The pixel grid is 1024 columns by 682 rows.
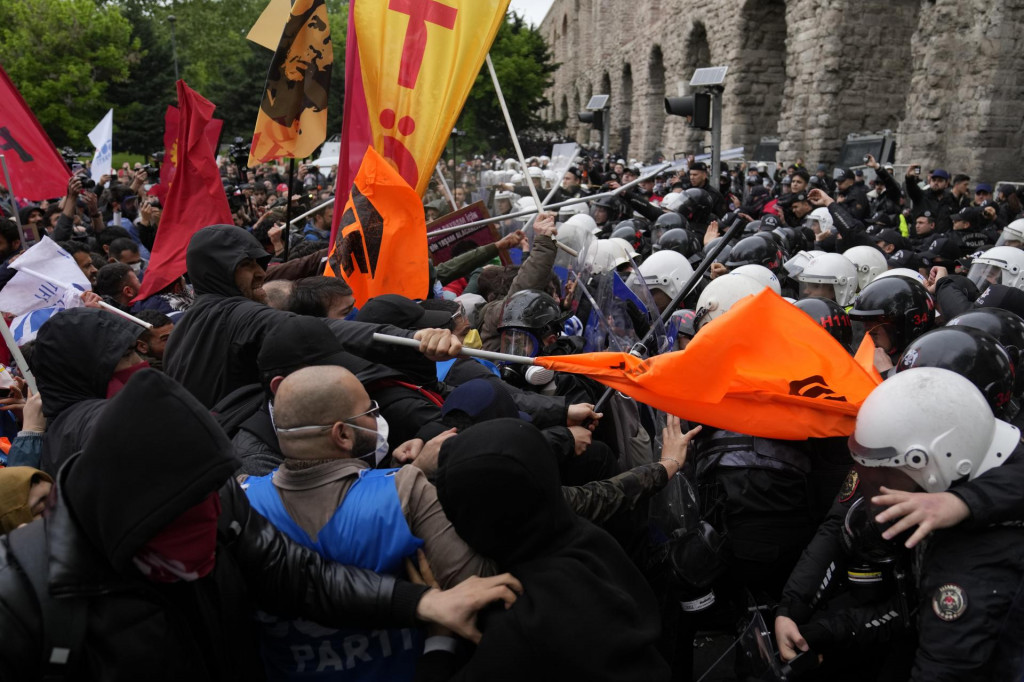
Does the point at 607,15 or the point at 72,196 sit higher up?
the point at 607,15

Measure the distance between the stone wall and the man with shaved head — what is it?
1392 cm

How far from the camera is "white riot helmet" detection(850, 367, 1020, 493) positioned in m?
2.17

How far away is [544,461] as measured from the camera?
5.98 feet

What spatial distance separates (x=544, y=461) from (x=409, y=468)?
0.49 metres

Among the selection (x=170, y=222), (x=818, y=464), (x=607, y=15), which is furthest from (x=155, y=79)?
(x=818, y=464)

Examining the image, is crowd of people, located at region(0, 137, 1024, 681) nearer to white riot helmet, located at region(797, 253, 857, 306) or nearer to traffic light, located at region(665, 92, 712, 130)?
white riot helmet, located at region(797, 253, 857, 306)

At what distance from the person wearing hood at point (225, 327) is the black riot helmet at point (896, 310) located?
2.12m

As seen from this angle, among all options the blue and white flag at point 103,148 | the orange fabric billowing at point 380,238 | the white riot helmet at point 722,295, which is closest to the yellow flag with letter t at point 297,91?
the orange fabric billowing at point 380,238

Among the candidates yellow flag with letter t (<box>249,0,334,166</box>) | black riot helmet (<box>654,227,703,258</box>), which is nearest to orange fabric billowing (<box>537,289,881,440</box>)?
yellow flag with letter t (<box>249,0,334,166</box>)

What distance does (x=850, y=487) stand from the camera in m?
2.61

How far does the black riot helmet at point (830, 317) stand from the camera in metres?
3.67

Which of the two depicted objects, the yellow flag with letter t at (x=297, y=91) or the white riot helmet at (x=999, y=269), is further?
the yellow flag with letter t at (x=297, y=91)

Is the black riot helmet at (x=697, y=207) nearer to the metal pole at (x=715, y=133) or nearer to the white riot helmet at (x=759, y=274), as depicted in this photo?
the metal pole at (x=715, y=133)

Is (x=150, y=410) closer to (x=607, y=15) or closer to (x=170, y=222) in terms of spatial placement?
(x=170, y=222)
